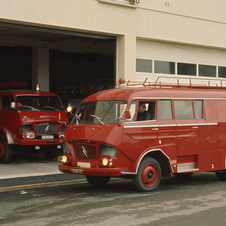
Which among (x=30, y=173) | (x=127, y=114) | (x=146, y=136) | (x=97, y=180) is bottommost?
(x=30, y=173)

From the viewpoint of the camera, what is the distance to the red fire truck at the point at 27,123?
1406 centimetres

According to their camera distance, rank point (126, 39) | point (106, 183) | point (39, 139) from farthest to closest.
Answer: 1. point (126, 39)
2. point (39, 139)
3. point (106, 183)

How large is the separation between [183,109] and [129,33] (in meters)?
6.23

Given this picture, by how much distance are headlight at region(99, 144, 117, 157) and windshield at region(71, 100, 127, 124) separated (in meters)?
0.57

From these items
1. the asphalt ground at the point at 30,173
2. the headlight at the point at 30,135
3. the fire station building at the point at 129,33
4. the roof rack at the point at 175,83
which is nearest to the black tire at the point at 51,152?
the asphalt ground at the point at 30,173

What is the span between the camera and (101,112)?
30.8 ft

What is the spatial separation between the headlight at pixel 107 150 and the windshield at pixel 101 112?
575 mm

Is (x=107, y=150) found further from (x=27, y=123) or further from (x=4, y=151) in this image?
(x=4, y=151)

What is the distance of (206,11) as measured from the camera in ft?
59.4

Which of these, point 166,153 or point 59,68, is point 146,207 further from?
point 59,68

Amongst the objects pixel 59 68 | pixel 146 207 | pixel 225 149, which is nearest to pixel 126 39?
pixel 225 149

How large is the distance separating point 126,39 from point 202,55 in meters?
4.50

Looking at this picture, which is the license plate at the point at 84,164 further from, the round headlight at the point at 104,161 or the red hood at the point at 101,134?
the red hood at the point at 101,134

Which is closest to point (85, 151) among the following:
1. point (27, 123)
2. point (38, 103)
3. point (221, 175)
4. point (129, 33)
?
point (221, 175)
